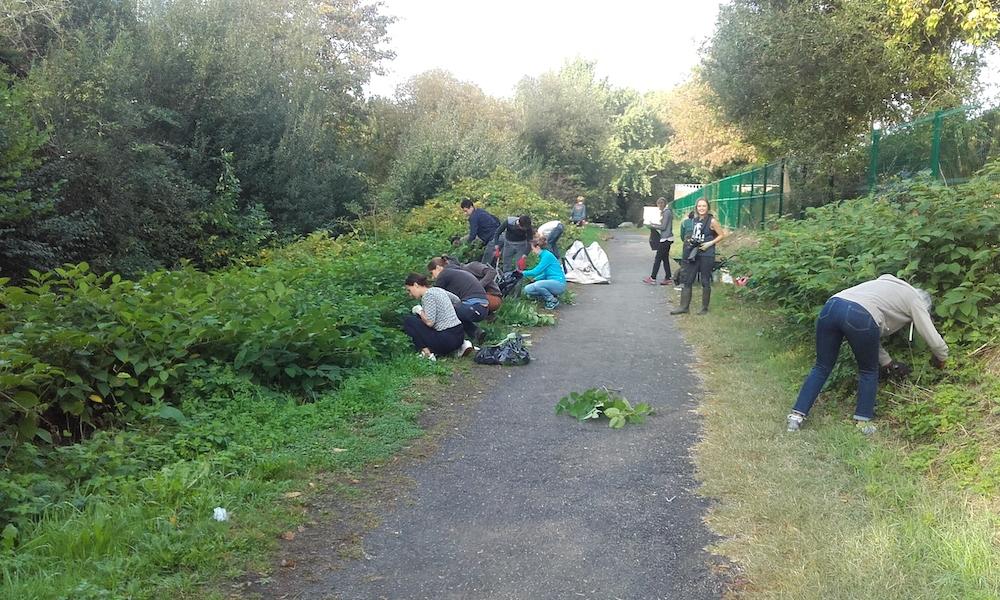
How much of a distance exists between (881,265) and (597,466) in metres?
2.98

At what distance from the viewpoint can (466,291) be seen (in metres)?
8.76

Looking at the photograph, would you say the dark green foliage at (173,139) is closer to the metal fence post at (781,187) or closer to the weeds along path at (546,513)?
the weeds along path at (546,513)

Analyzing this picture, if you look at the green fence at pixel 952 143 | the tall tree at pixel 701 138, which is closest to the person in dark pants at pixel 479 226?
the green fence at pixel 952 143

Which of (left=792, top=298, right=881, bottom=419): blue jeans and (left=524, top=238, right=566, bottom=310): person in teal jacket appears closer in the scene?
(left=792, top=298, right=881, bottom=419): blue jeans

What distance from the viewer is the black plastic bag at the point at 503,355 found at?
8156 millimetres

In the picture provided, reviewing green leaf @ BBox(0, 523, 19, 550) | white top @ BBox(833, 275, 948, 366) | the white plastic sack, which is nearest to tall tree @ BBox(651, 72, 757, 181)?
the white plastic sack

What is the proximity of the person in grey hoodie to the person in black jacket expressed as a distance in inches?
288

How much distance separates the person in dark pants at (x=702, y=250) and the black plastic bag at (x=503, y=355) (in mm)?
4068

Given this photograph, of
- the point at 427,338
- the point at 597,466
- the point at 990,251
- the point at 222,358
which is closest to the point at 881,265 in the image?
the point at 990,251

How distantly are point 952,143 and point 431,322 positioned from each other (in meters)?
6.31

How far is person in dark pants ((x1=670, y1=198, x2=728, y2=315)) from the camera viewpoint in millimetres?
11188

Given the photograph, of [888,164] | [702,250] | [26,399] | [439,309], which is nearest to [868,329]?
[439,309]

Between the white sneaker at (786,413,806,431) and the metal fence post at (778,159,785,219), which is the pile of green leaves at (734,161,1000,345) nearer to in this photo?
the white sneaker at (786,413,806,431)

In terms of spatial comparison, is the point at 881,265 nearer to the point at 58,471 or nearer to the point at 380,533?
the point at 380,533
